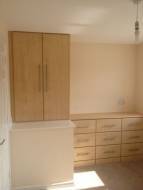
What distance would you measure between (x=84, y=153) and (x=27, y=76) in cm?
161

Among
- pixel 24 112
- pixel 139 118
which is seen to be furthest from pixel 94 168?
pixel 24 112

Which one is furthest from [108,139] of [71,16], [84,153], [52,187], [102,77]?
[71,16]

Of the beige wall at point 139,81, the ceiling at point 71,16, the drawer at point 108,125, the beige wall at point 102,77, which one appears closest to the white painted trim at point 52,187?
the drawer at point 108,125

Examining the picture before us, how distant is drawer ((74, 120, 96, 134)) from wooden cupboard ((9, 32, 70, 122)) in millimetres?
460

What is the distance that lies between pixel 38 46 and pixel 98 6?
43.2 inches

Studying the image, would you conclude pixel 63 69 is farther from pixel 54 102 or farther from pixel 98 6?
pixel 98 6

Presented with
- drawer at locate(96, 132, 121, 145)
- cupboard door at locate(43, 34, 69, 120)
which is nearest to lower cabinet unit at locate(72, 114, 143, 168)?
drawer at locate(96, 132, 121, 145)

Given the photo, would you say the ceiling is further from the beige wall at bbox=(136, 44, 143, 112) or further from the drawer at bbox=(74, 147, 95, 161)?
the drawer at bbox=(74, 147, 95, 161)

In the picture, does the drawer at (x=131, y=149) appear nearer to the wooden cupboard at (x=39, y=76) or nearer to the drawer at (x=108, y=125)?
the drawer at (x=108, y=125)

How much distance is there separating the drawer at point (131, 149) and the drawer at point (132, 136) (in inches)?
3.1

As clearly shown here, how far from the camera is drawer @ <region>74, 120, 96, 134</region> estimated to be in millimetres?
3316

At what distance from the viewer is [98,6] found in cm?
197

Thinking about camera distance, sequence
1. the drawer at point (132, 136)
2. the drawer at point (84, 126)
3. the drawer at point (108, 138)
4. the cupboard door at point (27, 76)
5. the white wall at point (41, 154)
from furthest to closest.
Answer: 1. the drawer at point (132, 136)
2. the drawer at point (108, 138)
3. the drawer at point (84, 126)
4. the cupboard door at point (27, 76)
5. the white wall at point (41, 154)

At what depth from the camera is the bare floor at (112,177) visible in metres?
2.78
